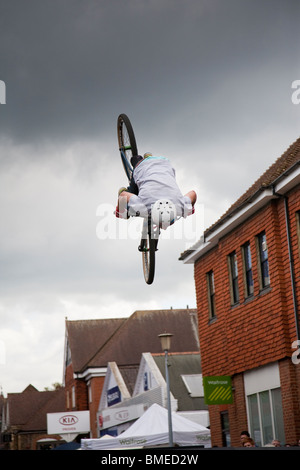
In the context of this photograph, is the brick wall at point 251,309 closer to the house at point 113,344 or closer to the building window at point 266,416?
the building window at point 266,416

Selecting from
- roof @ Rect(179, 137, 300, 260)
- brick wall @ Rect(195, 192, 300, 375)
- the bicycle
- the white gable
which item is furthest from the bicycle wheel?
the white gable

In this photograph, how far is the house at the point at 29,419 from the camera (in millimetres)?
61606

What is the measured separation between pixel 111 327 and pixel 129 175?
41.7 meters

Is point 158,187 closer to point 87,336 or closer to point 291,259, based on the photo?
point 291,259

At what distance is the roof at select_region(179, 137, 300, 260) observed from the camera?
18.0 meters

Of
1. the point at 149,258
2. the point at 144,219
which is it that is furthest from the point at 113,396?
the point at 144,219

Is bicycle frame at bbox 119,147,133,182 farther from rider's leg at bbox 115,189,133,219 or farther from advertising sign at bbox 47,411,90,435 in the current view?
advertising sign at bbox 47,411,90,435

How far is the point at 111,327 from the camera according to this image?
5056 centimetres

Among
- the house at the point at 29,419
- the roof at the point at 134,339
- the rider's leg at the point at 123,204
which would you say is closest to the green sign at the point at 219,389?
the rider's leg at the point at 123,204

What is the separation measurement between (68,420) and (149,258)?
120ft

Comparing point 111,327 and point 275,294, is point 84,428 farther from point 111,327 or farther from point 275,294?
point 275,294

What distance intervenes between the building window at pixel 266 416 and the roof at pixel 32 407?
42.2 meters

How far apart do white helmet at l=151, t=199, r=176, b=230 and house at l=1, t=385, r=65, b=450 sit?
2006 inches
